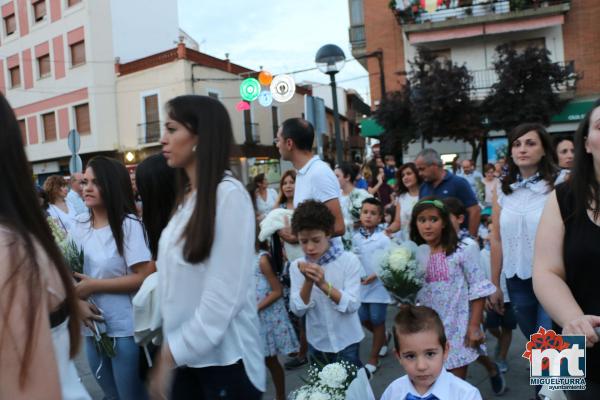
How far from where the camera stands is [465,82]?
1711cm

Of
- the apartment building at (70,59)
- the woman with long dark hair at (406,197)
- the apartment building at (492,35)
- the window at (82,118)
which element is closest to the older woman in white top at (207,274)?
the woman with long dark hair at (406,197)

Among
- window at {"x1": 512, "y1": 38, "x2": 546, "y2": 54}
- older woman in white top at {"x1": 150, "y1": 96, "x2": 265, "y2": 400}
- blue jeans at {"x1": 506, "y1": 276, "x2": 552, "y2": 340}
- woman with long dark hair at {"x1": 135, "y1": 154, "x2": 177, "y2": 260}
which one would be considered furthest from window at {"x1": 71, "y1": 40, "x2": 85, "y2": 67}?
older woman in white top at {"x1": 150, "y1": 96, "x2": 265, "y2": 400}

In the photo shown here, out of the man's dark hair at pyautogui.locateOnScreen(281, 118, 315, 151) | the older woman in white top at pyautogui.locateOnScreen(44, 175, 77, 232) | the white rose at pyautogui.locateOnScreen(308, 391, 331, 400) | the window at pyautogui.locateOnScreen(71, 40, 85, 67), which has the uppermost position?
the window at pyautogui.locateOnScreen(71, 40, 85, 67)

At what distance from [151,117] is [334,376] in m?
25.2

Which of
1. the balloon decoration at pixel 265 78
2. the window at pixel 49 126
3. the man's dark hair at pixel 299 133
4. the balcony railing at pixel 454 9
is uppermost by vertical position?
the balcony railing at pixel 454 9

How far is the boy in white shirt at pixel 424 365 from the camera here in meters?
2.39

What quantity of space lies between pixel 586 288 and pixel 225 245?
1.39m

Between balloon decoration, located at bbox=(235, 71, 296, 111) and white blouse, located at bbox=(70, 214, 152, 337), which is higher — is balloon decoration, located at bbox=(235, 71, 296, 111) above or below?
above

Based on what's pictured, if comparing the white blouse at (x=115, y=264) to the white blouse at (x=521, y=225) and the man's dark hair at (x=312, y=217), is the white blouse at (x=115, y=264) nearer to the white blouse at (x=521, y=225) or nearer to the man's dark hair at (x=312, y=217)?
the man's dark hair at (x=312, y=217)

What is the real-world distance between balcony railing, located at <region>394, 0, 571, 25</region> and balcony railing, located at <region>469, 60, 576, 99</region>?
208 cm

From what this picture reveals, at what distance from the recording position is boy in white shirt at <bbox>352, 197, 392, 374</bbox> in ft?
16.2

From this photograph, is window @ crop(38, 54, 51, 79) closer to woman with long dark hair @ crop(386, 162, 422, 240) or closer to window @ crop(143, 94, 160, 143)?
window @ crop(143, 94, 160, 143)

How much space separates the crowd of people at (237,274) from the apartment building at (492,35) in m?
15.3

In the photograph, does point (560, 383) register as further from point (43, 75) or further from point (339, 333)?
point (43, 75)
